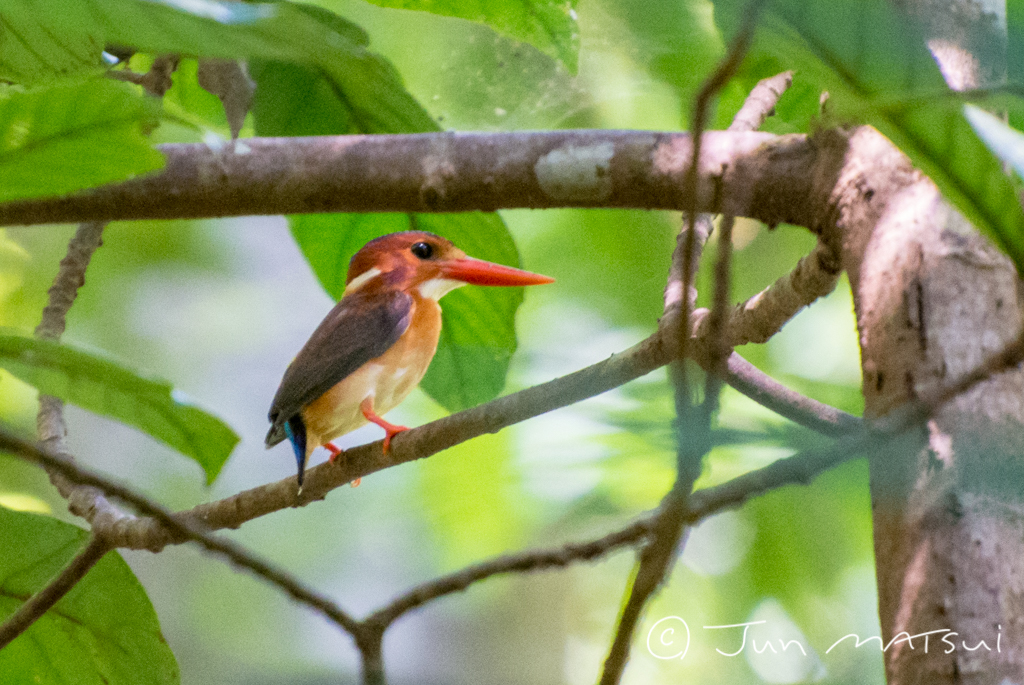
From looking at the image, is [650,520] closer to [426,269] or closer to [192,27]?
[192,27]

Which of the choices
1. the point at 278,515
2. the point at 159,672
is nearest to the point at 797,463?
the point at 159,672

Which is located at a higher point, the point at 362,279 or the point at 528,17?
the point at 528,17

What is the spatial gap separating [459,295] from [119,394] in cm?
30

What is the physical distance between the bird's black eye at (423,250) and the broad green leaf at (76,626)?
0.25m

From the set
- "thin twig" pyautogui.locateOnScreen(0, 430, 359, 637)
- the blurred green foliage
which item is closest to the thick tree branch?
the blurred green foliage

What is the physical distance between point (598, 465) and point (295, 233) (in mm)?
376

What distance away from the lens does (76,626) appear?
1.64 feet

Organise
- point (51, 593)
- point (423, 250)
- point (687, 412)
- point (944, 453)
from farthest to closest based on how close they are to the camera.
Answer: point (423, 250) < point (51, 593) < point (944, 453) < point (687, 412)

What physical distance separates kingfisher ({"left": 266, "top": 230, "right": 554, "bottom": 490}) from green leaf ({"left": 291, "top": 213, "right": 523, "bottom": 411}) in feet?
0.22

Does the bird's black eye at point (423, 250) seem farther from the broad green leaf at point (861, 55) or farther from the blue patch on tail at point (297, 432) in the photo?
the broad green leaf at point (861, 55)

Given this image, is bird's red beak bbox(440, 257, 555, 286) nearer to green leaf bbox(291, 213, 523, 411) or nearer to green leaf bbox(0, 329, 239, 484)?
green leaf bbox(291, 213, 523, 411)

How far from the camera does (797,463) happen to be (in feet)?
0.74
